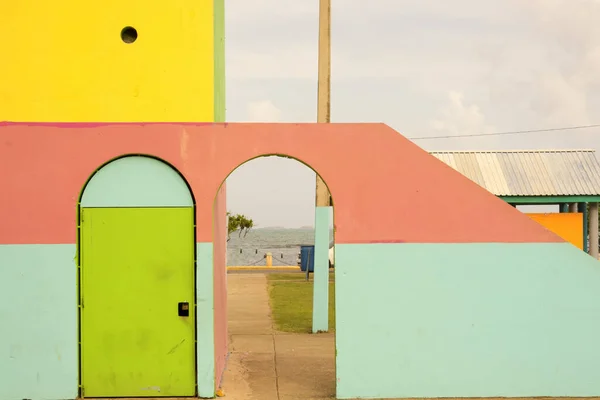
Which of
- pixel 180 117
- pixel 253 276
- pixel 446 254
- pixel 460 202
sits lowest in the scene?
pixel 253 276

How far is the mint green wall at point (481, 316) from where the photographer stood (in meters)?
9.56

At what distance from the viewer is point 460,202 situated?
31.6ft

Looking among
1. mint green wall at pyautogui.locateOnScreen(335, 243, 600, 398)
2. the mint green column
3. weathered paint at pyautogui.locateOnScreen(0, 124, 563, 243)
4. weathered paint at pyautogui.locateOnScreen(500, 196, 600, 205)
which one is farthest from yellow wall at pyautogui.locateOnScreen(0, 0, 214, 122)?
weathered paint at pyautogui.locateOnScreen(500, 196, 600, 205)

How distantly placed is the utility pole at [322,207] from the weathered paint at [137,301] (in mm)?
5590

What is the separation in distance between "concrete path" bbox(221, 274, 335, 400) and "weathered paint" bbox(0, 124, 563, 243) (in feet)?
6.85

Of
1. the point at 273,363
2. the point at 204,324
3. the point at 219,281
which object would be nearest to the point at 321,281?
the point at 273,363

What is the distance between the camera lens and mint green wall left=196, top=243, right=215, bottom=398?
9555mm

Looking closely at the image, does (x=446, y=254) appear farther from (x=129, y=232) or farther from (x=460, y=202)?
(x=129, y=232)

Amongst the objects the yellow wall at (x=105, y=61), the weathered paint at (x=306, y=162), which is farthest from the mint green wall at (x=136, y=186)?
the yellow wall at (x=105, y=61)

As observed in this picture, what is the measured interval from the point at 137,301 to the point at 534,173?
1548 cm

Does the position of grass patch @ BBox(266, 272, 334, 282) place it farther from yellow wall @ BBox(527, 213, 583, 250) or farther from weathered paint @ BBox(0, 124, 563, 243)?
weathered paint @ BBox(0, 124, 563, 243)

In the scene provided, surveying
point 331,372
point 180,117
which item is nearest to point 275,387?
point 331,372

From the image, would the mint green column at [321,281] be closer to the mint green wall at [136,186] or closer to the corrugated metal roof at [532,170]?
the mint green wall at [136,186]

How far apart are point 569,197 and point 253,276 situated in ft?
39.5
